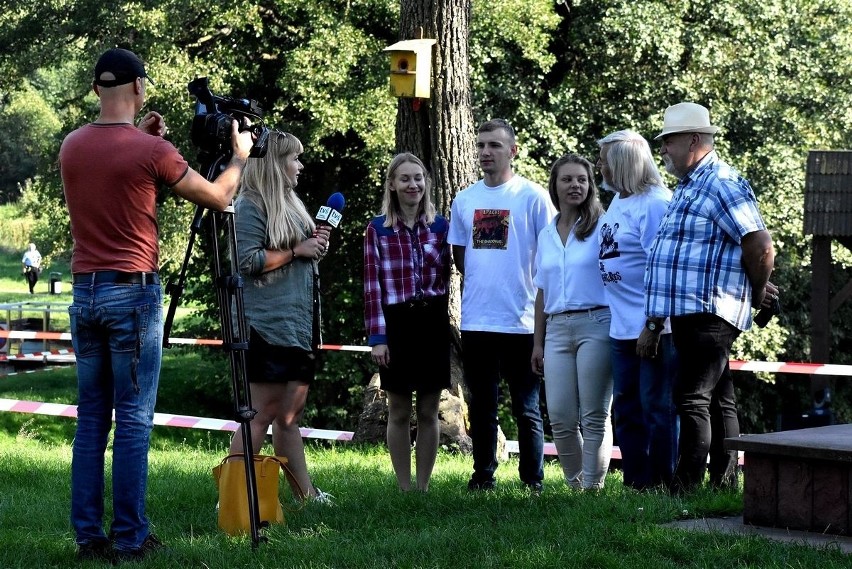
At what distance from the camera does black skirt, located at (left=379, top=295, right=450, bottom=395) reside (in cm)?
611

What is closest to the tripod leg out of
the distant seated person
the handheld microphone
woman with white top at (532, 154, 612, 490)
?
the handheld microphone

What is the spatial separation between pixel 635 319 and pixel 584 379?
465 mm

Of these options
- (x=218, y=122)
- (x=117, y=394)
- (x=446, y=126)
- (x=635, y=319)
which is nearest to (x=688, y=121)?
(x=635, y=319)

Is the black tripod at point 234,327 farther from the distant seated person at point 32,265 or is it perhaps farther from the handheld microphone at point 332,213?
the distant seated person at point 32,265

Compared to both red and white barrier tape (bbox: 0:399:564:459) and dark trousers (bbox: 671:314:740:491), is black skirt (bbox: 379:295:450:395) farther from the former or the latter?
red and white barrier tape (bbox: 0:399:564:459)

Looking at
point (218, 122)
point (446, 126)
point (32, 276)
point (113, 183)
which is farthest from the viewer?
point (32, 276)

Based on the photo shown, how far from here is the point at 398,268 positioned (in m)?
6.12

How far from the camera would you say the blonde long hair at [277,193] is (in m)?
5.64

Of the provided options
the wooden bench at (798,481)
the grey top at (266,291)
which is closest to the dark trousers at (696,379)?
the wooden bench at (798,481)

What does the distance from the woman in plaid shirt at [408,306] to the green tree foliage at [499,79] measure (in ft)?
30.8

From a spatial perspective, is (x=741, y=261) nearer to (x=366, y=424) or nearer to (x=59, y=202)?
→ (x=366, y=424)

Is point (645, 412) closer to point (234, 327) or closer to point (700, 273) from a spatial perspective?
point (700, 273)

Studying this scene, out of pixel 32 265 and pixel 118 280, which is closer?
pixel 118 280

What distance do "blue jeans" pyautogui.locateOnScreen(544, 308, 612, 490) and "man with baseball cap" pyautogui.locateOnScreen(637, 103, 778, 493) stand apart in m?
0.47
